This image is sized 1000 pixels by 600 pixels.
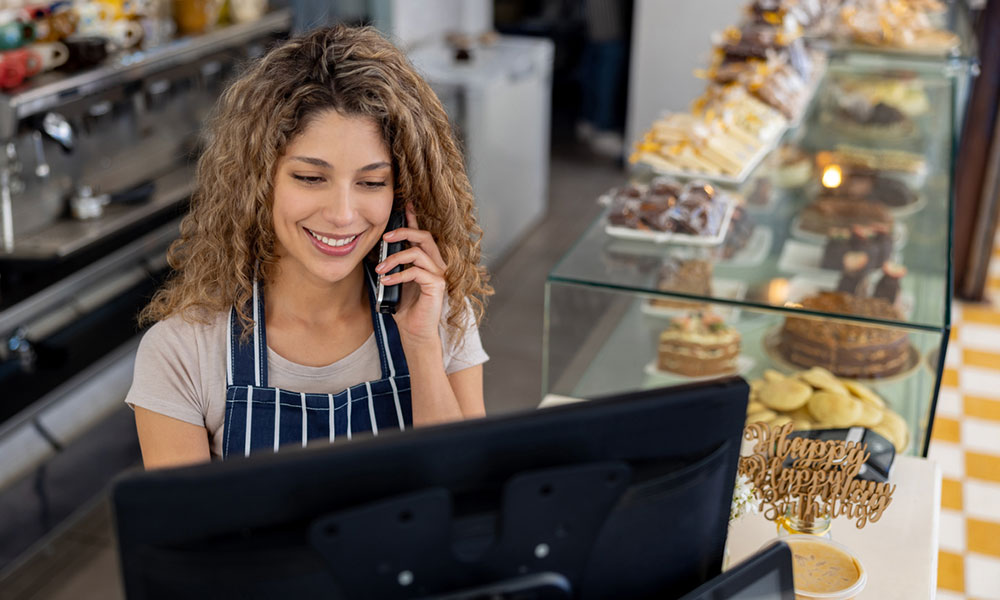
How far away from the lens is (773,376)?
211cm

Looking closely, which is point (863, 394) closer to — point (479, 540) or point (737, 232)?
point (737, 232)

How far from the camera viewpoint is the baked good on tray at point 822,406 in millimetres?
1929

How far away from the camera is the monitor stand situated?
2.37 ft

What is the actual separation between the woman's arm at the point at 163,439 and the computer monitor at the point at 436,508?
0.60m

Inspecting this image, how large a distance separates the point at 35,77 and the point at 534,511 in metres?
2.74

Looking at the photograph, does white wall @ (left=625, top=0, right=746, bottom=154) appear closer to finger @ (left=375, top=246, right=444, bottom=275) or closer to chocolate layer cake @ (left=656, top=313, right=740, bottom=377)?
chocolate layer cake @ (left=656, top=313, right=740, bottom=377)

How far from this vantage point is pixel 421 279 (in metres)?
1.42

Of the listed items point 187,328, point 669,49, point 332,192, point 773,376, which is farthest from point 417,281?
point 669,49

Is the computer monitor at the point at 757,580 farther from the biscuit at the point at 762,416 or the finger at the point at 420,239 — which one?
the biscuit at the point at 762,416

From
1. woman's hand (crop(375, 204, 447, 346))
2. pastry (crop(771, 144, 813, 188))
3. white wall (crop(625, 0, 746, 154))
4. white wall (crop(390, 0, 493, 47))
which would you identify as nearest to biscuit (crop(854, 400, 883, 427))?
pastry (crop(771, 144, 813, 188))

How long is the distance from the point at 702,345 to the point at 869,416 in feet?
1.43

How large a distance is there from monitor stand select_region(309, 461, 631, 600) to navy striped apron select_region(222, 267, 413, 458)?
58 centimetres

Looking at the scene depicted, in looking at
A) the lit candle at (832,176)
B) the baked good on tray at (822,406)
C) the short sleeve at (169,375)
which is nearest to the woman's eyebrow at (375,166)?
the short sleeve at (169,375)

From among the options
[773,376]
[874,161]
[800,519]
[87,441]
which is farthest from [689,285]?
[87,441]
